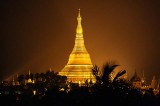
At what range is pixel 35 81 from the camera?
8238 cm

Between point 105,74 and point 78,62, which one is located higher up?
point 78,62

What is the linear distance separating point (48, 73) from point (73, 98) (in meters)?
47.9

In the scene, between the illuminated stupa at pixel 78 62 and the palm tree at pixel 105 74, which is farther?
the illuminated stupa at pixel 78 62

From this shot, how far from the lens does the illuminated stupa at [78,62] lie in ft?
315

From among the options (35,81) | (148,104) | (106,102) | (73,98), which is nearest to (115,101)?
(106,102)

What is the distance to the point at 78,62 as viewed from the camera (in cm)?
9856

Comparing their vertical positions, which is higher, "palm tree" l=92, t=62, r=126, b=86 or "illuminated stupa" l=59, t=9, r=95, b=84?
"illuminated stupa" l=59, t=9, r=95, b=84

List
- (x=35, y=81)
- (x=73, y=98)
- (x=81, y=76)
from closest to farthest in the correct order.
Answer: (x=73, y=98), (x=35, y=81), (x=81, y=76)

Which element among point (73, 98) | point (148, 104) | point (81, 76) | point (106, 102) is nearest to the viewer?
point (106, 102)

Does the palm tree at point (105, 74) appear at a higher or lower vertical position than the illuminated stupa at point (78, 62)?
lower

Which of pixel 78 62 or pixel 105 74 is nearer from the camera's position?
pixel 105 74

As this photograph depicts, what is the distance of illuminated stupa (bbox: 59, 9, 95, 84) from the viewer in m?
96.0

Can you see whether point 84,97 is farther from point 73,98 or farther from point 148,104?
point 148,104

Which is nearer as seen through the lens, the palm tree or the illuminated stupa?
the palm tree
